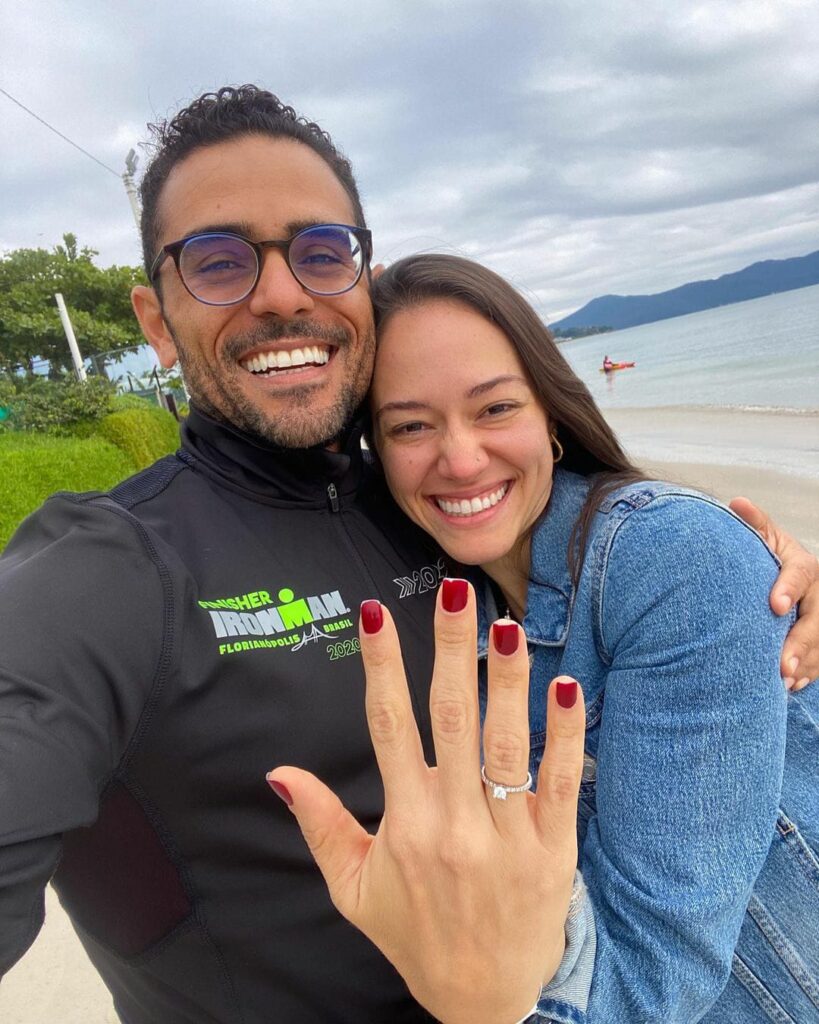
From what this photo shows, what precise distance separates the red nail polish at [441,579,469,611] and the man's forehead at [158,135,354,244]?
1400 mm

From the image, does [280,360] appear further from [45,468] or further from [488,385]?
[45,468]

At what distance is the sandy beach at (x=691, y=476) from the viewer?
2.61 metres

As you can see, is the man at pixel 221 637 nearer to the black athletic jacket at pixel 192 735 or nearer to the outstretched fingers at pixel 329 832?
the black athletic jacket at pixel 192 735

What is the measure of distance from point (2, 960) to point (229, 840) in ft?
1.48

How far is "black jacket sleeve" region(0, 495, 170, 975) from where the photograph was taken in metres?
1.04

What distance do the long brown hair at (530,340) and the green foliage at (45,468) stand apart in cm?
553

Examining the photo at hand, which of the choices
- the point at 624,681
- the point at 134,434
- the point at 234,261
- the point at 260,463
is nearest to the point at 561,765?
the point at 624,681

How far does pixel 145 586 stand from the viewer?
1.36 meters

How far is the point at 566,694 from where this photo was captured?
97cm

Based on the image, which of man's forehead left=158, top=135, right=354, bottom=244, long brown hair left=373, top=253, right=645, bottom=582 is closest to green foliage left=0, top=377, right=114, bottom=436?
man's forehead left=158, top=135, right=354, bottom=244

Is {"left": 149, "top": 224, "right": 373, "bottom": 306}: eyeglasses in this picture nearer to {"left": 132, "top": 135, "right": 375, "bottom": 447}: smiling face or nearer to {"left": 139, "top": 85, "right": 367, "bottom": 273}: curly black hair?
{"left": 132, "top": 135, "right": 375, "bottom": 447}: smiling face

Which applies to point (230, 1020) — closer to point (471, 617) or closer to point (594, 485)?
point (471, 617)

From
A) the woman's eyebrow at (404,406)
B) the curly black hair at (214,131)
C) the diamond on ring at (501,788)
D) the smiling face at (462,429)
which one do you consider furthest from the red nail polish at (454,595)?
the curly black hair at (214,131)

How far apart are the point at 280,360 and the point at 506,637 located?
128cm
